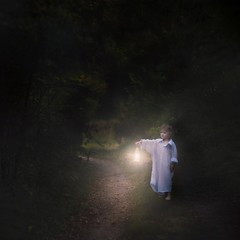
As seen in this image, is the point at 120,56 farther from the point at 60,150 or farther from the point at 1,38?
the point at 1,38

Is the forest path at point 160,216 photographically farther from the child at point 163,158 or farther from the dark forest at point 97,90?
the child at point 163,158

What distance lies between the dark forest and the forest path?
346mm

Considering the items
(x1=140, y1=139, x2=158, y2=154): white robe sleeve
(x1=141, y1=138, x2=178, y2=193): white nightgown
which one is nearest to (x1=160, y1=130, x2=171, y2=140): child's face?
(x1=141, y1=138, x2=178, y2=193): white nightgown

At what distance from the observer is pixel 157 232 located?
341 inches

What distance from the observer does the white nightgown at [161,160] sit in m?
10.7

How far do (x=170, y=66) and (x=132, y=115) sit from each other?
27.4ft

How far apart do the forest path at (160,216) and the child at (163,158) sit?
18.5 inches

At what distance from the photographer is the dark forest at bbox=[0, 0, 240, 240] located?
371 inches

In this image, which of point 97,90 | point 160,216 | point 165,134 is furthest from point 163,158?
point 97,90

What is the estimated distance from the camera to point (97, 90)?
18.5 metres

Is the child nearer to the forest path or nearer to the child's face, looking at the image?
the child's face

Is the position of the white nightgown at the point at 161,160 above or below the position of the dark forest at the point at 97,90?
below

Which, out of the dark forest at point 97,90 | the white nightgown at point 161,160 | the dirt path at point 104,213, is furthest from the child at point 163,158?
the dark forest at point 97,90

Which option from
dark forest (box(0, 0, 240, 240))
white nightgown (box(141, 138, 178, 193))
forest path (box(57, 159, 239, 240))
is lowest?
forest path (box(57, 159, 239, 240))
